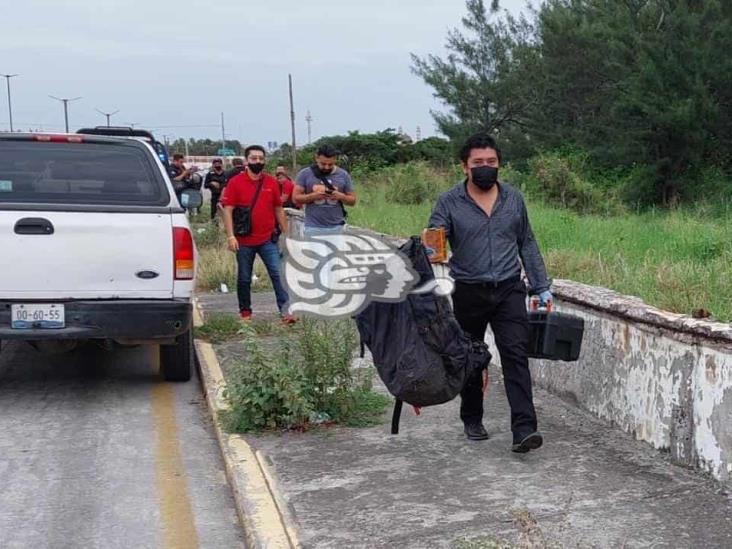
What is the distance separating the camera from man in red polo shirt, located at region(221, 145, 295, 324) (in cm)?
885

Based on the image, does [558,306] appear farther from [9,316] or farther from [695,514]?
[9,316]

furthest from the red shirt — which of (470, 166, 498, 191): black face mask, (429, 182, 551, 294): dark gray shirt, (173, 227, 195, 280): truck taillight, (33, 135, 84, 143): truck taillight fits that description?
(470, 166, 498, 191): black face mask

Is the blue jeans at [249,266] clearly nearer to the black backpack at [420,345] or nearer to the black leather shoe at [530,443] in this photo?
the black backpack at [420,345]

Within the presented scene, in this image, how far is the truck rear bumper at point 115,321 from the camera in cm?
638

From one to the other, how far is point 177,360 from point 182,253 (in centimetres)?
113

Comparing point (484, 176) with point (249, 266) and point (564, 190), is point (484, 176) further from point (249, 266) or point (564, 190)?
point (564, 190)

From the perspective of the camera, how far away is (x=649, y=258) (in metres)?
6.93

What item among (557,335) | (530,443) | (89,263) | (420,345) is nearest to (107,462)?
(89,263)

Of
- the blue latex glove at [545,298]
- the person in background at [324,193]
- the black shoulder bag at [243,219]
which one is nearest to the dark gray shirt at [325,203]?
the person in background at [324,193]

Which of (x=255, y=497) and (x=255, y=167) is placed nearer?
(x=255, y=497)

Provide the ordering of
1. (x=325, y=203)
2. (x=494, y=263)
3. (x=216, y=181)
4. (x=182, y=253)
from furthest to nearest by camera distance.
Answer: (x=216, y=181)
(x=325, y=203)
(x=182, y=253)
(x=494, y=263)

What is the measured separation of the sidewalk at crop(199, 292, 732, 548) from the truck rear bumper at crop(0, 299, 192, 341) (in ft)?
4.75

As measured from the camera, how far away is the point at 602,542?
3.81 metres

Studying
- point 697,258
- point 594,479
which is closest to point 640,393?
point 594,479
